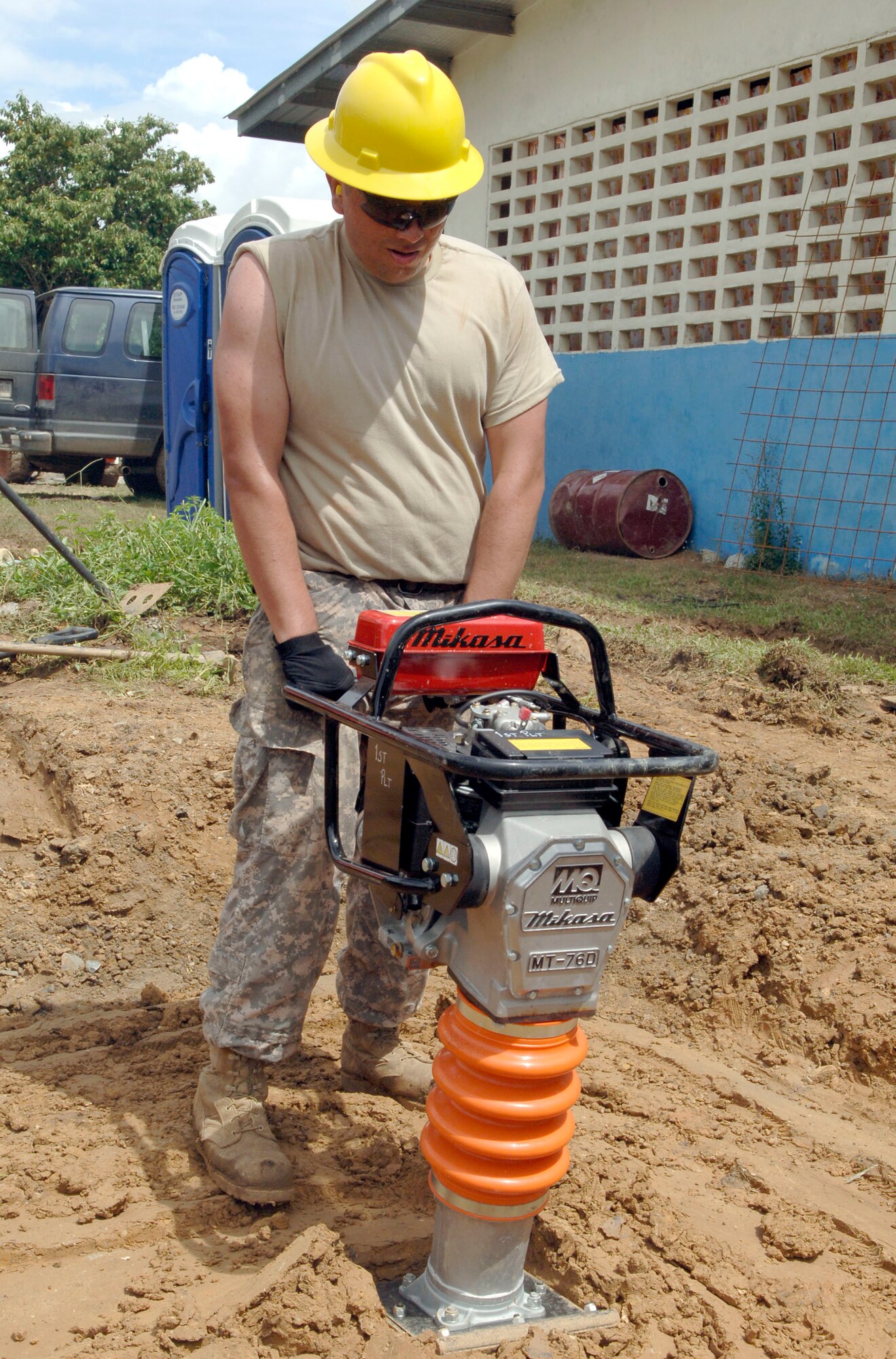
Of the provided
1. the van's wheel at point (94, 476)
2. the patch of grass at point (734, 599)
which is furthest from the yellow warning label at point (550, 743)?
the van's wheel at point (94, 476)

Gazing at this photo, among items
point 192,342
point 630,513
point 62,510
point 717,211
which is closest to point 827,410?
point 630,513

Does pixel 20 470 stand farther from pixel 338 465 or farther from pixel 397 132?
pixel 397 132

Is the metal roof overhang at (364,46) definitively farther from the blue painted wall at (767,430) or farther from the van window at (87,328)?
the blue painted wall at (767,430)

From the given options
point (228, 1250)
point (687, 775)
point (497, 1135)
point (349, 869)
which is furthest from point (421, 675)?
point (228, 1250)

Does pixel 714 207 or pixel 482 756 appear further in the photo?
pixel 714 207

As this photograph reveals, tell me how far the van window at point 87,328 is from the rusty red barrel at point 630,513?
5170 millimetres

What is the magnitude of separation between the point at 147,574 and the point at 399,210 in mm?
4413

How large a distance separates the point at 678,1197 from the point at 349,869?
106 centimetres

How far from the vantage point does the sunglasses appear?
203cm

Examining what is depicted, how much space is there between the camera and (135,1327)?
6.20 feet

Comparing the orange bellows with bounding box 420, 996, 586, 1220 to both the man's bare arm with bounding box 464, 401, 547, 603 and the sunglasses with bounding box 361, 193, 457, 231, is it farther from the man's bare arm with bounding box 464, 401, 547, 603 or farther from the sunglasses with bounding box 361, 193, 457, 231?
the sunglasses with bounding box 361, 193, 457, 231

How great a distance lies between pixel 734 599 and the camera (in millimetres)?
7246

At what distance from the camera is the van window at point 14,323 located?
1197cm

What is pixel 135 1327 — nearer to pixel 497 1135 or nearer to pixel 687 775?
pixel 497 1135
